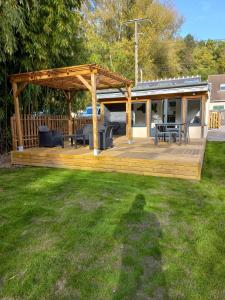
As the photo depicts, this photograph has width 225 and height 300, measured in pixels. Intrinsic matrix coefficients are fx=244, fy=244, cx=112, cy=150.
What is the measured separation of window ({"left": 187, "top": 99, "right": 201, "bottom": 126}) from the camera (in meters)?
10.2

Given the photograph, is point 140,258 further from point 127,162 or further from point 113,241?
point 127,162

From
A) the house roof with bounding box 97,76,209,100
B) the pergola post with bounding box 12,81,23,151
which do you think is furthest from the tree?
the pergola post with bounding box 12,81,23,151

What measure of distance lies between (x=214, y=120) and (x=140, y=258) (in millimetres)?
15388

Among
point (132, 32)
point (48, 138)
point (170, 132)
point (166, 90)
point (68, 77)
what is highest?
point (132, 32)

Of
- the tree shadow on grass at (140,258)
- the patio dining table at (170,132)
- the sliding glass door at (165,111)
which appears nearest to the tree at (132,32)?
the sliding glass door at (165,111)

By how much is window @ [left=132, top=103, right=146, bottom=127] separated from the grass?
23.2ft

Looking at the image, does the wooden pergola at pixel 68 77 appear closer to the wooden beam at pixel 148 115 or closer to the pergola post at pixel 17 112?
the pergola post at pixel 17 112

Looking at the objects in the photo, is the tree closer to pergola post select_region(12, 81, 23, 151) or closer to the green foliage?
the green foliage

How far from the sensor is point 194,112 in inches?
407

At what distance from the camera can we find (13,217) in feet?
10.8

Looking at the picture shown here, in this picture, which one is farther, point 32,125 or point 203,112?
point 203,112

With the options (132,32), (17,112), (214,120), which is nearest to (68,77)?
(17,112)

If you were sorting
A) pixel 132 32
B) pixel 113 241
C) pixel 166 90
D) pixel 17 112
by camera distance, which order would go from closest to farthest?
pixel 113 241, pixel 17 112, pixel 166 90, pixel 132 32

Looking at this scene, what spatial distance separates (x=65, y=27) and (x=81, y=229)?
564cm
